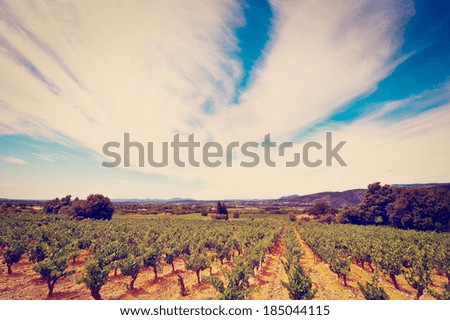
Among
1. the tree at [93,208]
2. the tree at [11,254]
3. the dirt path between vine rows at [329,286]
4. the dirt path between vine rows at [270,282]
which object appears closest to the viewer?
the dirt path between vine rows at [270,282]

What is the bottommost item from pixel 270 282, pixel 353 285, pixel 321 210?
pixel 321 210

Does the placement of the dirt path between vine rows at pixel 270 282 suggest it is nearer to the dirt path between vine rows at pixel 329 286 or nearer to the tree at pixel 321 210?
the dirt path between vine rows at pixel 329 286

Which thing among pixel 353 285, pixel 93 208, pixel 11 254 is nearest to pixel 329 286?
pixel 353 285

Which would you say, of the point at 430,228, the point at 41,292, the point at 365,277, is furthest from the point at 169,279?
the point at 430,228

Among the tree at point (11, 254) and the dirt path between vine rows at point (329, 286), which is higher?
the tree at point (11, 254)

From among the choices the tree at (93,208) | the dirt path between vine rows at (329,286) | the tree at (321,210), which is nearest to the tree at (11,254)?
the dirt path between vine rows at (329,286)

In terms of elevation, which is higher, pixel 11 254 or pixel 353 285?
pixel 11 254

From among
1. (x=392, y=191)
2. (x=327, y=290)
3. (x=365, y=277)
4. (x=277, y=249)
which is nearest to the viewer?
(x=327, y=290)

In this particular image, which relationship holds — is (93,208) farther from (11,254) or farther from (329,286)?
(329,286)

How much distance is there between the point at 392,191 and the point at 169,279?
4502 cm

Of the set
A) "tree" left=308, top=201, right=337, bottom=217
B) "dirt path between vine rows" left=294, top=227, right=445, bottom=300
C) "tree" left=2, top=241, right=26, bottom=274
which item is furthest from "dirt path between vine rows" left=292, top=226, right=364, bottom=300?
"tree" left=308, top=201, right=337, bottom=217

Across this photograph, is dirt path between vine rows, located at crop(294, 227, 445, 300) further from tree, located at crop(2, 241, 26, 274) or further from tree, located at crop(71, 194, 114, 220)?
tree, located at crop(71, 194, 114, 220)
